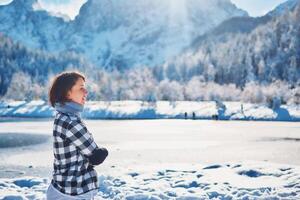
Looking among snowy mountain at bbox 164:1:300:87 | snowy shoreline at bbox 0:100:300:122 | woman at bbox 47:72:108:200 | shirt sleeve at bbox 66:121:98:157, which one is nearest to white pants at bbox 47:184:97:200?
woman at bbox 47:72:108:200

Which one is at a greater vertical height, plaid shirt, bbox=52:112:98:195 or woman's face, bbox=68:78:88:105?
woman's face, bbox=68:78:88:105

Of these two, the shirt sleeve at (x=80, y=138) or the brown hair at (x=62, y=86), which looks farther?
the brown hair at (x=62, y=86)

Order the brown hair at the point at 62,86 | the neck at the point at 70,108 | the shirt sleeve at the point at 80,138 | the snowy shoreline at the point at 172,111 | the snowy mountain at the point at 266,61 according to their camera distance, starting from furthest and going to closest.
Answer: the snowy mountain at the point at 266,61
the snowy shoreline at the point at 172,111
the brown hair at the point at 62,86
the neck at the point at 70,108
the shirt sleeve at the point at 80,138

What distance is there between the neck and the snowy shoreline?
286 feet

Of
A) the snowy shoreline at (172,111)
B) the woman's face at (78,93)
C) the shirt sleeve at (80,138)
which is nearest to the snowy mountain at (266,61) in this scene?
the snowy shoreline at (172,111)

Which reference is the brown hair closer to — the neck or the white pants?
the neck

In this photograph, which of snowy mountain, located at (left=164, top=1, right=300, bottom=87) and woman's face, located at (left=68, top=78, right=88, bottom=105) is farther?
snowy mountain, located at (left=164, top=1, right=300, bottom=87)

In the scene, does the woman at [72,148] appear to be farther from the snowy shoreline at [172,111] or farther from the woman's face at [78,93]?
the snowy shoreline at [172,111]

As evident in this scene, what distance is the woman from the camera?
5656 mm

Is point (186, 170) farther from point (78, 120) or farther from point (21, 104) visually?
point (21, 104)

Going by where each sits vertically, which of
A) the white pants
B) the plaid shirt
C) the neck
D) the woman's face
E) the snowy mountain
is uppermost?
the snowy mountain

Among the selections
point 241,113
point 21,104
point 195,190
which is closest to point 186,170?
point 195,190

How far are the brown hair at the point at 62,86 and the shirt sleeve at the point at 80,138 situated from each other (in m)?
0.46

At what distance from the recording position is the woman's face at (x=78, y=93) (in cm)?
596
